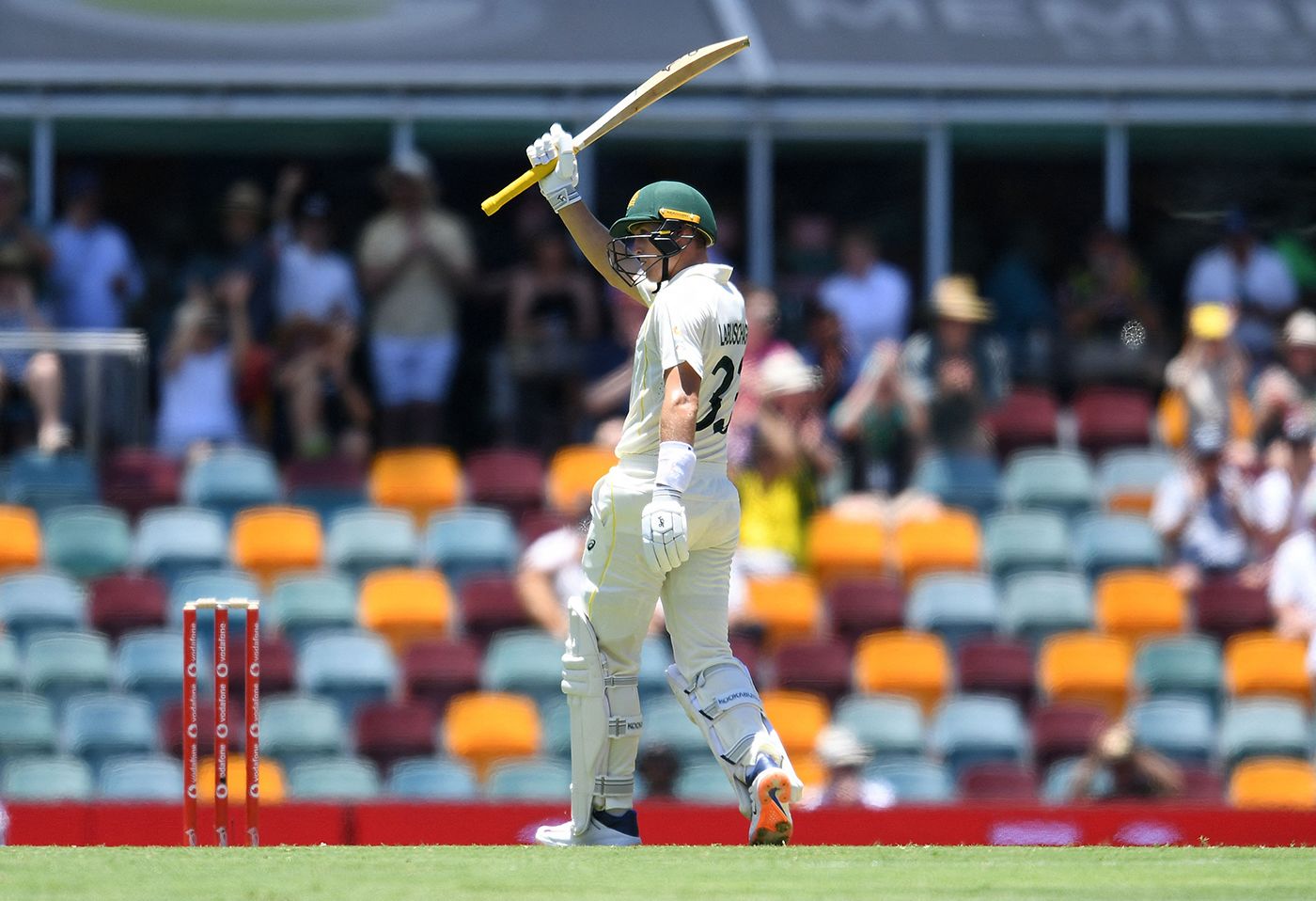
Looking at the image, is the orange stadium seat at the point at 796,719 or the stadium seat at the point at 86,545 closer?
the orange stadium seat at the point at 796,719

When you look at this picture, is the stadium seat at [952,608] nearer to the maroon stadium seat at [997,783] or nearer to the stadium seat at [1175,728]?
the stadium seat at [1175,728]

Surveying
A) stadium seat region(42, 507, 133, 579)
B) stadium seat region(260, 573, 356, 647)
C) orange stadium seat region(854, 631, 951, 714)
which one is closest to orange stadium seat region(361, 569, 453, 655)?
stadium seat region(260, 573, 356, 647)

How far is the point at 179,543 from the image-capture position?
413 inches

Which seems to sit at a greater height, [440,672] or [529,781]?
[440,672]

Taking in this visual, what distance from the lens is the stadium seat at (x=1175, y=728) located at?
32.1ft

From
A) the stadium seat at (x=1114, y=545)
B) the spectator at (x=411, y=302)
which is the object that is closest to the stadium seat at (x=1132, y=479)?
the stadium seat at (x=1114, y=545)

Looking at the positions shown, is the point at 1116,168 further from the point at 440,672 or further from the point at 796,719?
the point at 440,672

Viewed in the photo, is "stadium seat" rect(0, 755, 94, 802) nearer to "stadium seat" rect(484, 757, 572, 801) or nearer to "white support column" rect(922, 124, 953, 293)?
"stadium seat" rect(484, 757, 572, 801)

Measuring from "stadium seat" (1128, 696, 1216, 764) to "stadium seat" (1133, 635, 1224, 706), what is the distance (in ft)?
0.82

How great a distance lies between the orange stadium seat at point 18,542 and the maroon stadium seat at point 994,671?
4142mm

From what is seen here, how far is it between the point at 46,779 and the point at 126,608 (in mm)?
1015

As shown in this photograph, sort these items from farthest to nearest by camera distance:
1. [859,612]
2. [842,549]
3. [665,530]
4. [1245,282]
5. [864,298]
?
[1245,282], [864,298], [842,549], [859,612], [665,530]

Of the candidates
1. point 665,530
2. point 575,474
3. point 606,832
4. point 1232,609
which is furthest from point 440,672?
point 665,530

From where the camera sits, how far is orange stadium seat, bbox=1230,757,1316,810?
9469mm
